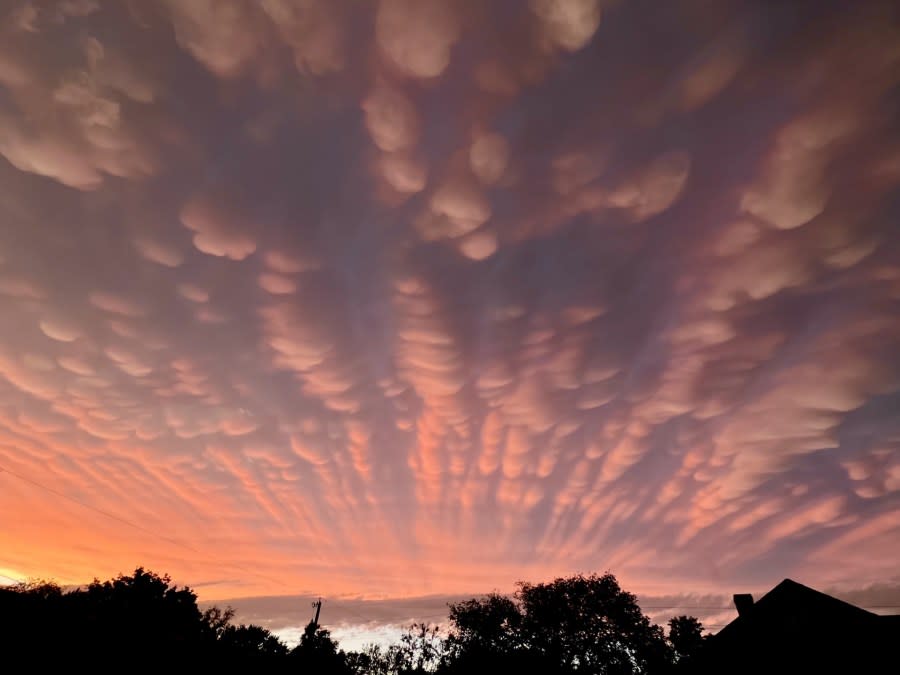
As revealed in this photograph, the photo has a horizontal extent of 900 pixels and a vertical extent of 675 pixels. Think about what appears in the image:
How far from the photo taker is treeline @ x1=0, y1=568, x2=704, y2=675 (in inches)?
1098

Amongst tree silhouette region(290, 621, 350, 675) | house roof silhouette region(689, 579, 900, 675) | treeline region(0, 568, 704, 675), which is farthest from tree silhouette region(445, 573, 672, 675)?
house roof silhouette region(689, 579, 900, 675)

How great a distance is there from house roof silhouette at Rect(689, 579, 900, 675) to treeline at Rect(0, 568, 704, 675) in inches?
187

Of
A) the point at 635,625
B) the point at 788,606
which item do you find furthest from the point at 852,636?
the point at 635,625

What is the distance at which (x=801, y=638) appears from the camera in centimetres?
2508

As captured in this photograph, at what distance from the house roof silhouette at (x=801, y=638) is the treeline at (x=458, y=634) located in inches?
187

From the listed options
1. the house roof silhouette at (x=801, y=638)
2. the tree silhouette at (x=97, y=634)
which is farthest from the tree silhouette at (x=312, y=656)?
the house roof silhouette at (x=801, y=638)

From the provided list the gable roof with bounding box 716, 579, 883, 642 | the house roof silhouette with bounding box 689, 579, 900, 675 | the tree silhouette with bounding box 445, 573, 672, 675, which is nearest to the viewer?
the house roof silhouette with bounding box 689, 579, 900, 675

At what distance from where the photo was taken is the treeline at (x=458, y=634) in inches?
1098

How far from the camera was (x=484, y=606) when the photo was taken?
6556 centimetres

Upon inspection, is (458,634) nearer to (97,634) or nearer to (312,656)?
(312,656)

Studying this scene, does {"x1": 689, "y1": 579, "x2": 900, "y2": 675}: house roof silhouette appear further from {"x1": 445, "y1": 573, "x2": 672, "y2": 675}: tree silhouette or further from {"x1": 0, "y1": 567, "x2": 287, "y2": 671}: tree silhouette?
{"x1": 0, "y1": 567, "x2": 287, "y2": 671}: tree silhouette

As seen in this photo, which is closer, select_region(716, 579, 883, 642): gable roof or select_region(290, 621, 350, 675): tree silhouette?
select_region(716, 579, 883, 642): gable roof

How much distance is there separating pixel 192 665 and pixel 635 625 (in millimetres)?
51787

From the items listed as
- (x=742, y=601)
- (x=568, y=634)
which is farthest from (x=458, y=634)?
(x=742, y=601)
